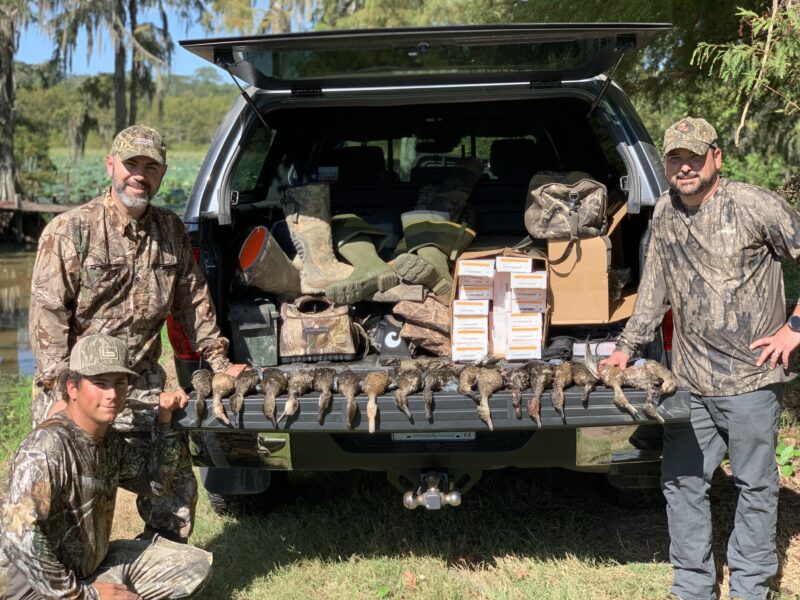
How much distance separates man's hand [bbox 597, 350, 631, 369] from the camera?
12.9ft

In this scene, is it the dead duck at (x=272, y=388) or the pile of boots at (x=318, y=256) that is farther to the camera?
the pile of boots at (x=318, y=256)

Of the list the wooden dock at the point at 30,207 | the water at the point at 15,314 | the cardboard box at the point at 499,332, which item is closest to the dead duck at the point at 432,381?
the cardboard box at the point at 499,332

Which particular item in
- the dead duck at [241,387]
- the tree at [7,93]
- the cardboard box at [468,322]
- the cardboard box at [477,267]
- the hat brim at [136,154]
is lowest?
→ the dead duck at [241,387]

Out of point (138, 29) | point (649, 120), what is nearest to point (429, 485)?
point (649, 120)

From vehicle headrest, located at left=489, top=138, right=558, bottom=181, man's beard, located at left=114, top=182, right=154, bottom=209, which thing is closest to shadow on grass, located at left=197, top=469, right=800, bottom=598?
man's beard, located at left=114, top=182, right=154, bottom=209

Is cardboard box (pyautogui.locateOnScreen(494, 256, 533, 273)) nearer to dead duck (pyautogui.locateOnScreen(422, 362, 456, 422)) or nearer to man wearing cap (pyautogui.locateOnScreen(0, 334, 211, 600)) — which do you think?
dead duck (pyautogui.locateOnScreen(422, 362, 456, 422))

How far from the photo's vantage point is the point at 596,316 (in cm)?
452

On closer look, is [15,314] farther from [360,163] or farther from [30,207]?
[30,207]

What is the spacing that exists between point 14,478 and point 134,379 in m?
0.59

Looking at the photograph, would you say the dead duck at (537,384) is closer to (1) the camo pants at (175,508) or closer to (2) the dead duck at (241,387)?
(2) the dead duck at (241,387)

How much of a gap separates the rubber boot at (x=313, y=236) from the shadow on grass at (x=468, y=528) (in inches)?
46.9

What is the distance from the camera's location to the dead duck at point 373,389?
12.2ft

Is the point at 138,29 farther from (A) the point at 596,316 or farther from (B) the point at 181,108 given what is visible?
(B) the point at 181,108

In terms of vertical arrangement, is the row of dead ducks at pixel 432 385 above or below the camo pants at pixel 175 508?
above
